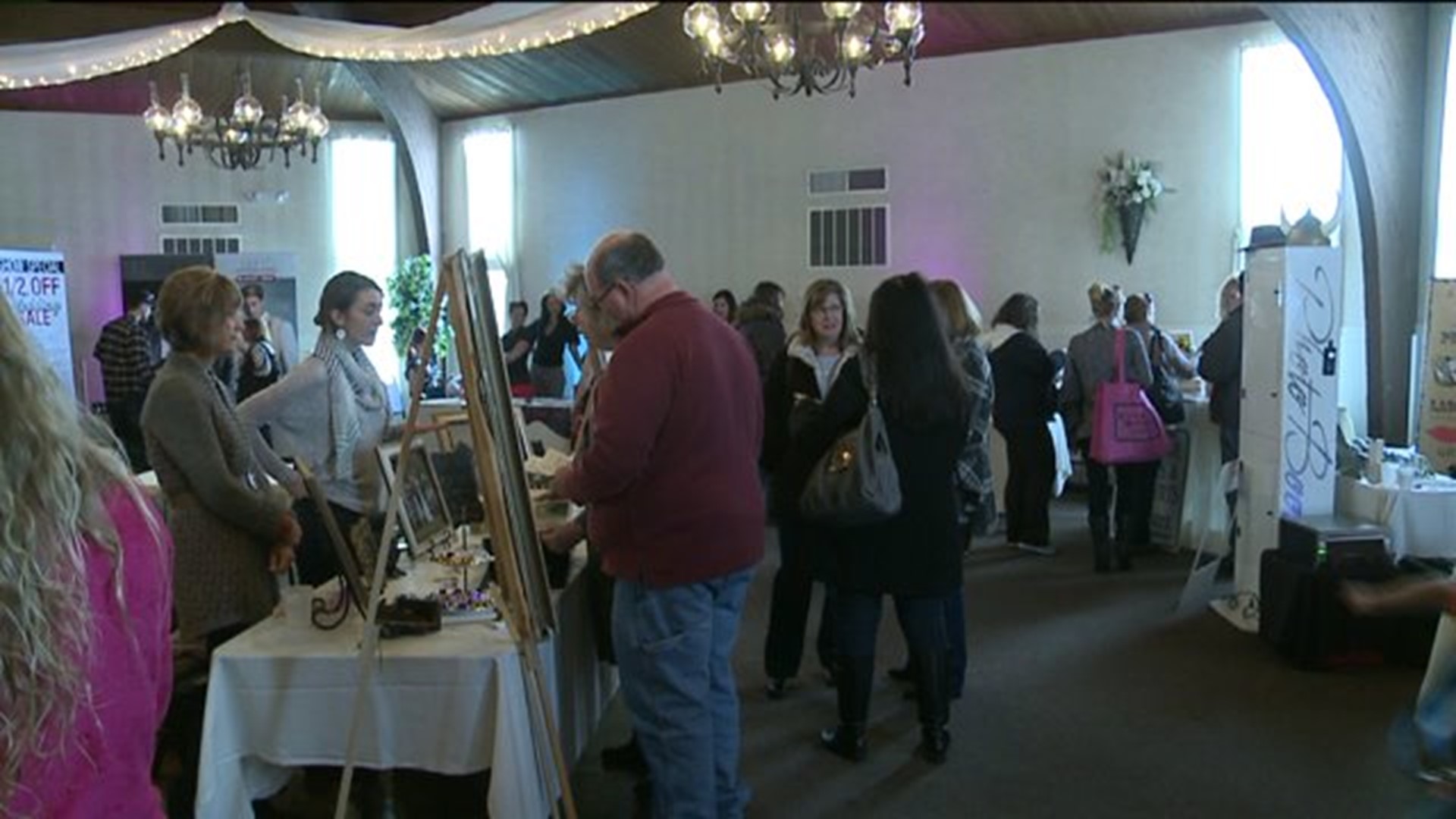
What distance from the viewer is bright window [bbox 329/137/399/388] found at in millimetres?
9828

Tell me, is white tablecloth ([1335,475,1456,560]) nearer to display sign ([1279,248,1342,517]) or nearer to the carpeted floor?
display sign ([1279,248,1342,517])

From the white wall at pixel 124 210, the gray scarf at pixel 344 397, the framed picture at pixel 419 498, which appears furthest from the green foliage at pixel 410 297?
the framed picture at pixel 419 498

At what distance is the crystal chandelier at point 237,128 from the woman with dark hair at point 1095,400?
4182 mm

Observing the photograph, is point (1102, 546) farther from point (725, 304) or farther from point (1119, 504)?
point (725, 304)

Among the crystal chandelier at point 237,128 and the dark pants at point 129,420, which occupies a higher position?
the crystal chandelier at point 237,128

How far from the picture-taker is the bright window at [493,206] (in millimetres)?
7434

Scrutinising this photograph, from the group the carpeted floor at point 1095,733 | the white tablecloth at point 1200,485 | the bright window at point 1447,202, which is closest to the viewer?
the carpeted floor at point 1095,733

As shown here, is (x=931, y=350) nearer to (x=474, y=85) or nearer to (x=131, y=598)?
(x=131, y=598)

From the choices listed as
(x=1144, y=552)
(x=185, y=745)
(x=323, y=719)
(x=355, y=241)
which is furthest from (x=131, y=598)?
(x=355, y=241)

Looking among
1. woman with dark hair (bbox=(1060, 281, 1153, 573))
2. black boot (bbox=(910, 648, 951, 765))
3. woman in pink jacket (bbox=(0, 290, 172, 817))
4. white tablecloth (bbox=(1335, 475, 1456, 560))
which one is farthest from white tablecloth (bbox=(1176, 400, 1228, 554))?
woman in pink jacket (bbox=(0, 290, 172, 817))

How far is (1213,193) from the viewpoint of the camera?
6801 mm

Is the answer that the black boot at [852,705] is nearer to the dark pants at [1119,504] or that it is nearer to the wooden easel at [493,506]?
the wooden easel at [493,506]

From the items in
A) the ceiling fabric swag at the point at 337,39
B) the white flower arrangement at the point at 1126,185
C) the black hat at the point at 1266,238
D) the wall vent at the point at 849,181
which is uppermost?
the wall vent at the point at 849,181

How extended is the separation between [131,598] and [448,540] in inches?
74.1
